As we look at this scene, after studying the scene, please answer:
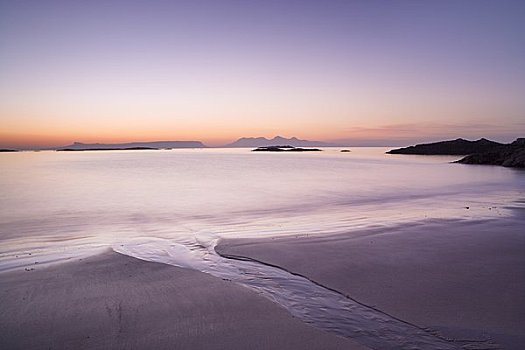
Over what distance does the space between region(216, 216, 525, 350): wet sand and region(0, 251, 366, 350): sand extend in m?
1.36

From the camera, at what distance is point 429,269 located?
591cm

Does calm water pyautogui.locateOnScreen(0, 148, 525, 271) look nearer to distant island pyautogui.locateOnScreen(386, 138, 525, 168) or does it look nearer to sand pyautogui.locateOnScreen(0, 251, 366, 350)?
sand pyautogui.locateOnScreen(0, 251, 366, 350)

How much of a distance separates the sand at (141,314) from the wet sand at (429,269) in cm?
136

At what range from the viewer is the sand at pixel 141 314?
148 inches

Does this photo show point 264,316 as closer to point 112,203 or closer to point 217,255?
point 217,255

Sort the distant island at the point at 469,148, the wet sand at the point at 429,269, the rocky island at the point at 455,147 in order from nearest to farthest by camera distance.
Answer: the wet sand at the point at 429,269 < the distant island at the point at 469,148 < the rocky island at the point at 455,147

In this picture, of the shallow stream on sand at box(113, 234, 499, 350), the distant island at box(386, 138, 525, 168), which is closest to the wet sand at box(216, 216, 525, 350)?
the shallow stream on sand at box(113, 234, 499, 350)

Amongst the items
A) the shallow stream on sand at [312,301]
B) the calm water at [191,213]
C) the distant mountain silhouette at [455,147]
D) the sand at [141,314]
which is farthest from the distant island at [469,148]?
the sand at [141,314]

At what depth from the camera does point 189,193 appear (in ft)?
64.9

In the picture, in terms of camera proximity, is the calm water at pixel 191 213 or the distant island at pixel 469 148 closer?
the calm water at pixel 191 213

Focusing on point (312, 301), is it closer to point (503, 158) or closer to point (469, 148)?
point (503, 158)

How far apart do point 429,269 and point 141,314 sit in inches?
182

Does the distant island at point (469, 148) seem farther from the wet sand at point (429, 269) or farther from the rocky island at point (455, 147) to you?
the wet sand at point (429, 269)

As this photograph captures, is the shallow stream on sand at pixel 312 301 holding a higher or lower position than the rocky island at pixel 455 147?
lower
